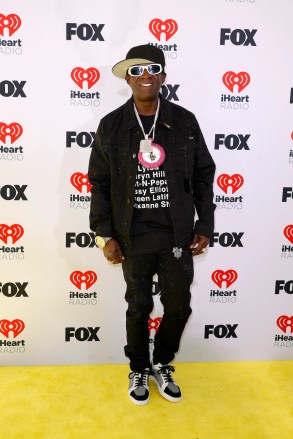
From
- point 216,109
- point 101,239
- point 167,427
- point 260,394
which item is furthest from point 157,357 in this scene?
point 216,109

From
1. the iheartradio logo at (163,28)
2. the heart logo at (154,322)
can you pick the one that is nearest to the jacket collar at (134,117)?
the iheartradio logo at (163,28)

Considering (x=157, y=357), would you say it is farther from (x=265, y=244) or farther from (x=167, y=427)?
(x=265, y=244)

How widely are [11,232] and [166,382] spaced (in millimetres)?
1285

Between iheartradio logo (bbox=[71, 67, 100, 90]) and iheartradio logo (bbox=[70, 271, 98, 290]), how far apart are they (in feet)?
3.73

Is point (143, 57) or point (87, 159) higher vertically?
point (143, 57)

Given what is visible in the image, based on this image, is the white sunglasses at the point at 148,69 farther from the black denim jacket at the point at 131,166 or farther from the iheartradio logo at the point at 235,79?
Result: the iheartradio logo at the point at 235,79

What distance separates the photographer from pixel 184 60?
8.43 feet

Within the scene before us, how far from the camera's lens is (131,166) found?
86.0 inches

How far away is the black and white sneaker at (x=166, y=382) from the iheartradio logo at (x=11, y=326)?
0.90 meters

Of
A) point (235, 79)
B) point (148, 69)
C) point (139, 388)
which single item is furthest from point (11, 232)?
point (235, 79)

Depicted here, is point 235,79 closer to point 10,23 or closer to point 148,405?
point 10,23

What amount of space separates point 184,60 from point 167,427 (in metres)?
2.03

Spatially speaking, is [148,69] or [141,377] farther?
[141,377]

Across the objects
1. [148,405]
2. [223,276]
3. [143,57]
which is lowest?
[148,405]
